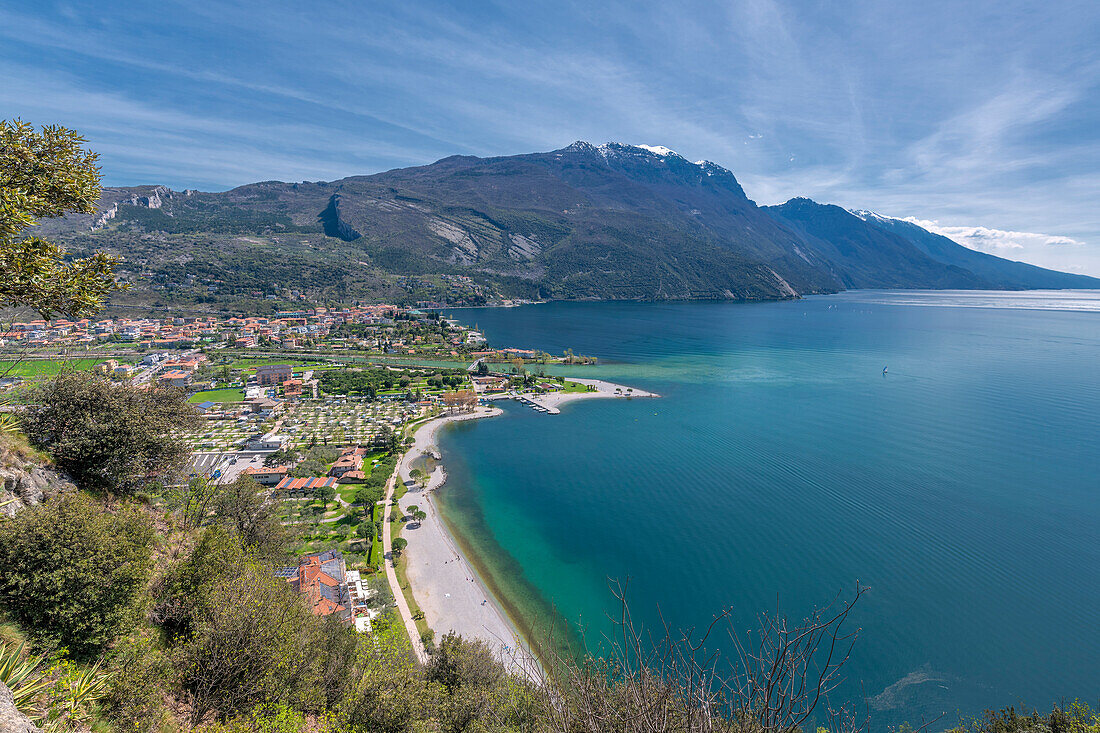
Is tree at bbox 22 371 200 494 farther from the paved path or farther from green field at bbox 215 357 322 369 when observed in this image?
green field at bbox 215 357 322 369

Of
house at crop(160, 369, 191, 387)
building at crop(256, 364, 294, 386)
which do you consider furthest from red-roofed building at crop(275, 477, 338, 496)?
house at crop(160, 369, 191, 387)

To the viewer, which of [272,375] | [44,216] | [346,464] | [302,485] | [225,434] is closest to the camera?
[44,216]

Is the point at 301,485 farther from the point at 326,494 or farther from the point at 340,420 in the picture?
the point at 340,420

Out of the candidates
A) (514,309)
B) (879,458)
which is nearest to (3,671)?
(879,458)

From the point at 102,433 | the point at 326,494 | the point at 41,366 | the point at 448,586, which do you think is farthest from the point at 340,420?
the point at 102,433

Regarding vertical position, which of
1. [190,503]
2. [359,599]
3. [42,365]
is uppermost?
[190,503]
